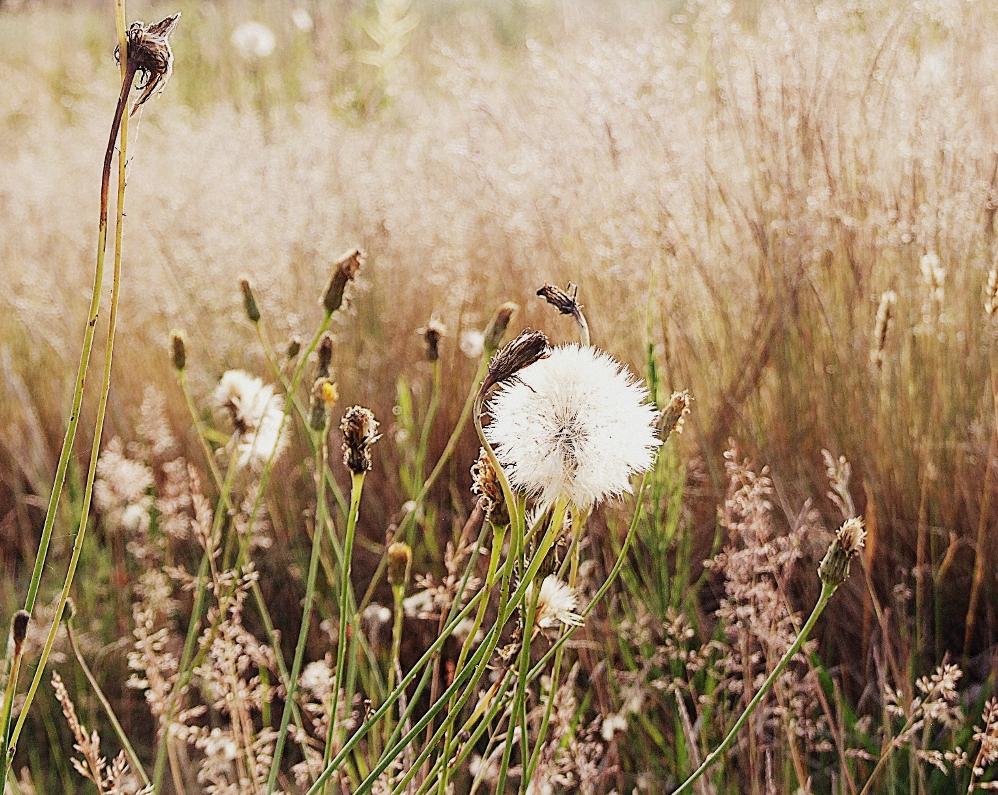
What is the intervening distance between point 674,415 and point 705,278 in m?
0.99

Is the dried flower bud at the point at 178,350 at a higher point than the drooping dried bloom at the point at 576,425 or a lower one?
higher

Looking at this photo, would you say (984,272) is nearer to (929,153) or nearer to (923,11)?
(929,153)

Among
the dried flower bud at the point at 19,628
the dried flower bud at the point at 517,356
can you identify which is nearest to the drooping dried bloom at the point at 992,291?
the dried flower bud at the point at 517,356

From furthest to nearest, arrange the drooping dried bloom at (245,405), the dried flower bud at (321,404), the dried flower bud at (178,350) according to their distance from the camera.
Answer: the drooping dried bloom at (245,405)
the dried flower bud at (178,350)
the dried flower bud at (321,404)

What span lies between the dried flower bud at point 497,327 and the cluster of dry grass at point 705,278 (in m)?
0.29

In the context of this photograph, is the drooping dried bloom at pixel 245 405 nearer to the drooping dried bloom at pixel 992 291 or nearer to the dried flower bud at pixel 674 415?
the dried flower bud at pixel 674 415

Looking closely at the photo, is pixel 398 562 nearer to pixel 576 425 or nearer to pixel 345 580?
pixel 345 580

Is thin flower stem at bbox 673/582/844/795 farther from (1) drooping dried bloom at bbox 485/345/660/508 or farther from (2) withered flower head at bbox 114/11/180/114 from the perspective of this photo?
(2) withered flower head at bbox 114/11/180/114

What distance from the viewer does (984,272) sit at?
68.8 inches

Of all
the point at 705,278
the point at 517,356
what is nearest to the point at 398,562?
the point at 517,356

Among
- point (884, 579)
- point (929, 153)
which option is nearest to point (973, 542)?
point (884, 579)

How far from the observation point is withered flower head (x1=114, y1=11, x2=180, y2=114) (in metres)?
0.60

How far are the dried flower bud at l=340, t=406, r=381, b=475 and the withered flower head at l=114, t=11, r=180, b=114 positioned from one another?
0.84 ft

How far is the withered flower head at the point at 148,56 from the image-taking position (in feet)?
1.98
